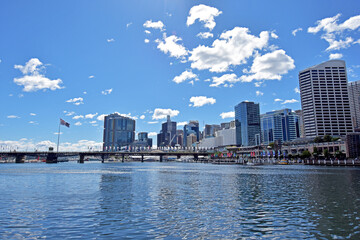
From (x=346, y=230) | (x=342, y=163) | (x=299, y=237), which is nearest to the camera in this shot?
(x=299, y=237)

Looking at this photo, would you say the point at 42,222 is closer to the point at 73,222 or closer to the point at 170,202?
the point at 73,222

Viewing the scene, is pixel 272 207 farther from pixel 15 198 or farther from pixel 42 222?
pixel 15 198

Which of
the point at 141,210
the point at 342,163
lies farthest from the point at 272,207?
the point at 342,163

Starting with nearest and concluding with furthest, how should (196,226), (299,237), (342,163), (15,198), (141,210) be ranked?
(299,237), (196,226), (141,210), (15,198), (342,163)

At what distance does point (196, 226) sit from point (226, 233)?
3.24m

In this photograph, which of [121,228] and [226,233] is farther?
[121,228]

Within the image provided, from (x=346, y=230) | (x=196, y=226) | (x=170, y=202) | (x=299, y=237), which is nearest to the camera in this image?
(x=299, y=237)

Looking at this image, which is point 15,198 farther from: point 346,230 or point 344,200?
→ point 344,200

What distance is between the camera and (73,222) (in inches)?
1027

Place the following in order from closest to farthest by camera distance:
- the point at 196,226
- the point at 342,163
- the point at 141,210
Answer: the point at 196,226 → the point at 141,210 → the point at 342,163

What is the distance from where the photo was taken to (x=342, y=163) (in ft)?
518

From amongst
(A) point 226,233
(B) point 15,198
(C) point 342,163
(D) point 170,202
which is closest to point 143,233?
(A) point 226,233

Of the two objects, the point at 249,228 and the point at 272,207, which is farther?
the point at 272,207

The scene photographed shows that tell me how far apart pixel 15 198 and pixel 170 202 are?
80.1 feet
